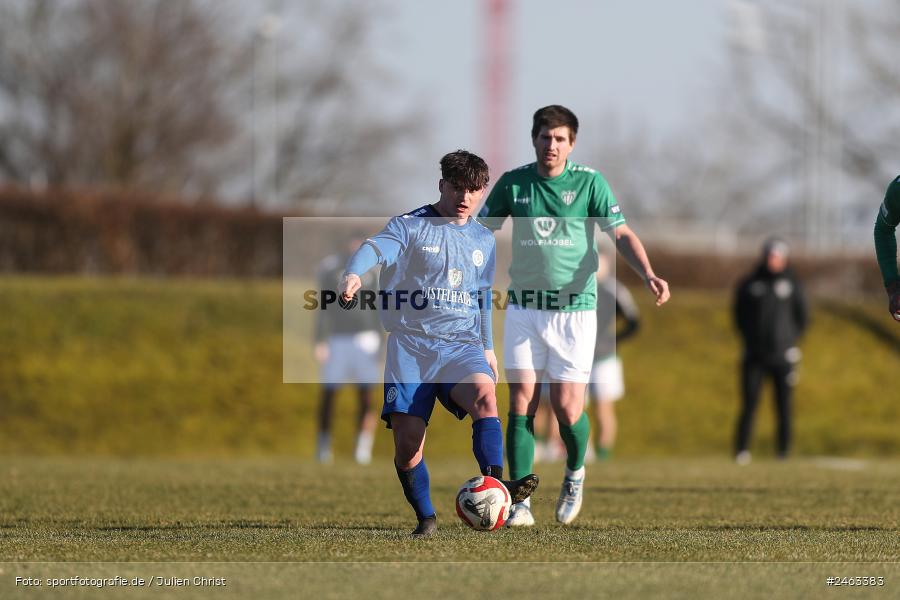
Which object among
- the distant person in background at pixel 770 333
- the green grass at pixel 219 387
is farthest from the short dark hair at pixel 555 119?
the green grass at pixel 219 387

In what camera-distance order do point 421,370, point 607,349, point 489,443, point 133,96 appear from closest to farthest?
point 421,370, point 489,443, point 607,349, point 133,96

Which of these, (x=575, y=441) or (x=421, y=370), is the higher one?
(x=421, y=370)

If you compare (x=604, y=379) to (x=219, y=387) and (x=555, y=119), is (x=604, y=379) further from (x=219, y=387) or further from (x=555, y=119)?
(x=555, y=119)

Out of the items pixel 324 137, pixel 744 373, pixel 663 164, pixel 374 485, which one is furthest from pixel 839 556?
pixel 663 164

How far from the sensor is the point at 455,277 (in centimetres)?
734

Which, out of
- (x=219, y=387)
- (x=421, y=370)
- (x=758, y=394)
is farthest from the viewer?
(x=219, y=387)

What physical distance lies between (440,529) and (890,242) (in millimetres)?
3101

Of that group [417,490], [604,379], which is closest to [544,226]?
[417,490]

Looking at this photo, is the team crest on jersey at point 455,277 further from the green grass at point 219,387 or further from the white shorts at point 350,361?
the green grass at point 219,387

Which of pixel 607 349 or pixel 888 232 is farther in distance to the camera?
pixel 607 349

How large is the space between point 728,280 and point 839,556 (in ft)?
74.2

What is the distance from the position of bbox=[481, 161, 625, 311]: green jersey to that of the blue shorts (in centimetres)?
123

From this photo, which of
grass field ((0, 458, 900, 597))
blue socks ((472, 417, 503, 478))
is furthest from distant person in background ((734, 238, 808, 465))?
blue socks ((472, 417, 503, 478))

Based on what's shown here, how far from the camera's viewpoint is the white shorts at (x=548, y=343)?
332 inches
